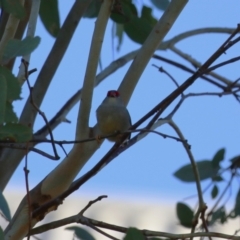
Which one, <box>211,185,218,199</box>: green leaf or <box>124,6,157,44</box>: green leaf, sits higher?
<box>124,6,157,44</box>: green leaf

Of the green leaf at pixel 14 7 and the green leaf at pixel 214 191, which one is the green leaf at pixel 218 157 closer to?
the green leaf at pixel 214 191

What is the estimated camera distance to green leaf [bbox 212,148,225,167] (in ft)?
5.23

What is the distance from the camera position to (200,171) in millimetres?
1591

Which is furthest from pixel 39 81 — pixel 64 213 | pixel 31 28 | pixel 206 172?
pixel 64 213

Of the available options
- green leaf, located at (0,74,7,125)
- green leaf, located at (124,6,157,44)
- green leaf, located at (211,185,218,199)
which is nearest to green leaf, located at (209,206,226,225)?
green leaf, located at (211,185,218,199)

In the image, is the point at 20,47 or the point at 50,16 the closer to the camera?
the point at 20,47

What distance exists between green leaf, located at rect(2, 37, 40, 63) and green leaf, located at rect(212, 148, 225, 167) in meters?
0.63

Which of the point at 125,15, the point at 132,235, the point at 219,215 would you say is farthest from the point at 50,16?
the point at 132,235

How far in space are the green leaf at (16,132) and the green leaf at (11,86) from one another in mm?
52

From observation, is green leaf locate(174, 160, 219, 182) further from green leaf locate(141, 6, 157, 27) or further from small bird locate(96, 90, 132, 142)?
green leaf locate(141, 6, 157, 27)

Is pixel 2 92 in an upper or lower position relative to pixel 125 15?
lower

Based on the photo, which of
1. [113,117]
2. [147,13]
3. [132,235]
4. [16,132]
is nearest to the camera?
[132,235]

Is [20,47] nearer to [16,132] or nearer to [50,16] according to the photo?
[16,132]

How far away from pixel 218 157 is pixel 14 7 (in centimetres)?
63
